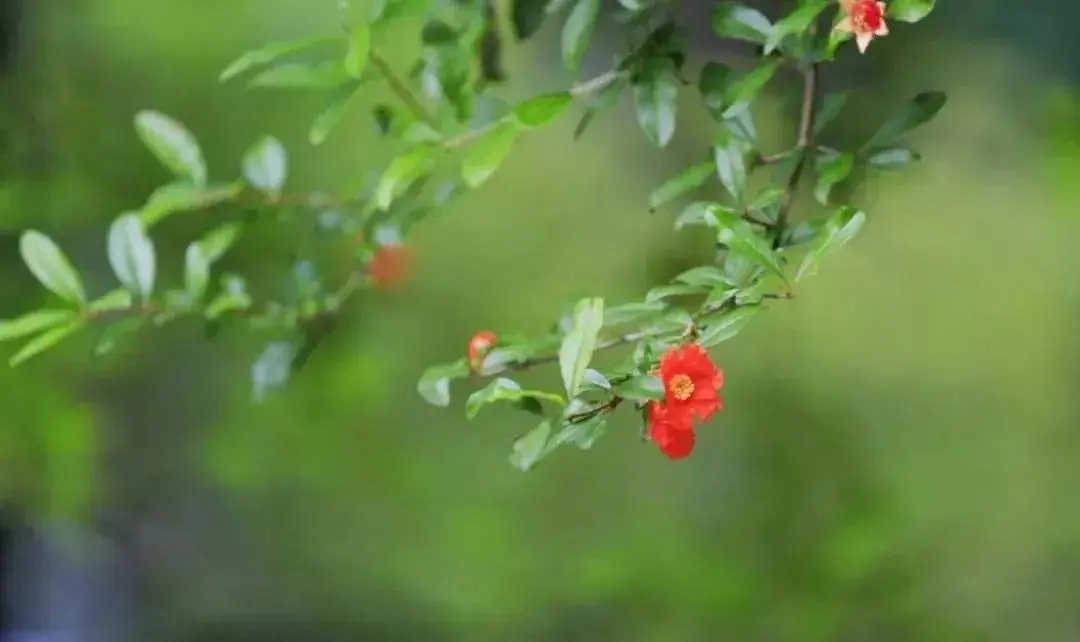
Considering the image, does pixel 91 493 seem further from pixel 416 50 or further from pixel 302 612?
pixel 416 50

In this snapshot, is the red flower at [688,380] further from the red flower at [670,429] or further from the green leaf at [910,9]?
the green leaf at [910,9]

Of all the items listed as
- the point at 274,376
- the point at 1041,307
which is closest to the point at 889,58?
the point at 1041,307

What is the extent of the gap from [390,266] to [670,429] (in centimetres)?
45

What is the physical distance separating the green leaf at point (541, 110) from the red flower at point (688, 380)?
0.60 ft

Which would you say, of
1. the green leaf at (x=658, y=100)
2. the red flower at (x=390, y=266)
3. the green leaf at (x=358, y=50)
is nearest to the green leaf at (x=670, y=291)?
the green leaf at (x=658, y=100)

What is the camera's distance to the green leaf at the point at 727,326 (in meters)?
0.50

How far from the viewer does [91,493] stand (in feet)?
3.31

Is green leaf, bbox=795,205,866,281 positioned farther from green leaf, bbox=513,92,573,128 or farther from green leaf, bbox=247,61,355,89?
green leaf, bbox=247,61,355,89

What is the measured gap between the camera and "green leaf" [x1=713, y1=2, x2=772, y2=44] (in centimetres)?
60

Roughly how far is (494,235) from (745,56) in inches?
11.3

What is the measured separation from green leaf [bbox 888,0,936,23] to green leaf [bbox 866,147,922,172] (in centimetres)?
15

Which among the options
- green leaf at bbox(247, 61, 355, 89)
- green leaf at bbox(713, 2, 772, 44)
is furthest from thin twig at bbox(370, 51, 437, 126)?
green leaf at bbox(713, 2, 772, 44)

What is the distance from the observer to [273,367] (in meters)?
0.85

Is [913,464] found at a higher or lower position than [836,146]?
lower
